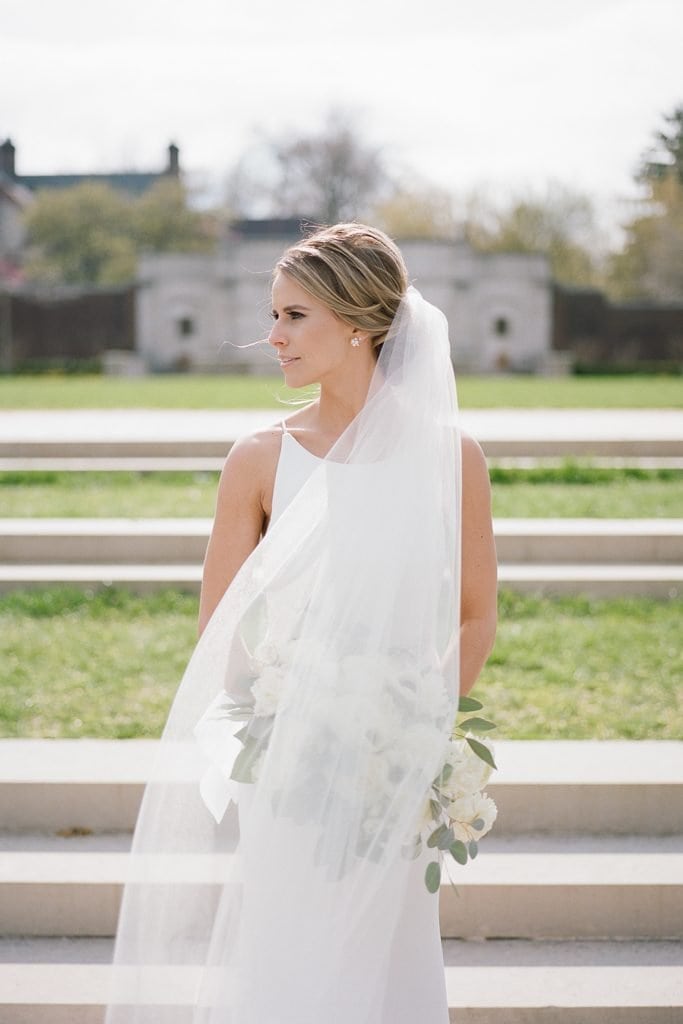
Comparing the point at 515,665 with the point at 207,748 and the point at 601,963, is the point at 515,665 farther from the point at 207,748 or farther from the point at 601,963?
the point at 207,748

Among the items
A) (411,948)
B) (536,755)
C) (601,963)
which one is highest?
(411,948)

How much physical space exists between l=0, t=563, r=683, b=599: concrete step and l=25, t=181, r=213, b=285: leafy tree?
50953 mm

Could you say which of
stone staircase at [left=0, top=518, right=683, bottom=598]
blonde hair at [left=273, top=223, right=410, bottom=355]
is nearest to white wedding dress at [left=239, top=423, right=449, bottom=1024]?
blonde hair at [left=273, top=223, right=410, bottom=355]

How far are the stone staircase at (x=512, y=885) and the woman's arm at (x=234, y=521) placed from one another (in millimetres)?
1691

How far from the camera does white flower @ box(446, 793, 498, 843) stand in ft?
7.57

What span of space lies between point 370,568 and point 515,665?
374 cm

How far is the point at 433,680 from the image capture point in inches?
89.7

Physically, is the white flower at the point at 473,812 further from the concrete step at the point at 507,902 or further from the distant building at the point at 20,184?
the distant building at the point at 20,184

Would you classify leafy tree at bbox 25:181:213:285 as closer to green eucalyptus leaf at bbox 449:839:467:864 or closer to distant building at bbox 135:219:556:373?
distant building at bbox 135:219:556:373

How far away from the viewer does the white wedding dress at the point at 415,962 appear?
243 cm

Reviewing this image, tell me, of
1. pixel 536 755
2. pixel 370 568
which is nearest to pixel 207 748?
pixel 370 568

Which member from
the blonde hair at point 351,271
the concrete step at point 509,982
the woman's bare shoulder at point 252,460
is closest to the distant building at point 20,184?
the concrete step at point 509,982

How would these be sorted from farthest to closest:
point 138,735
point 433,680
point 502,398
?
point 502,398, point 138,735, point 433,680

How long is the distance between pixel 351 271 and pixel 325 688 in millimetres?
888
